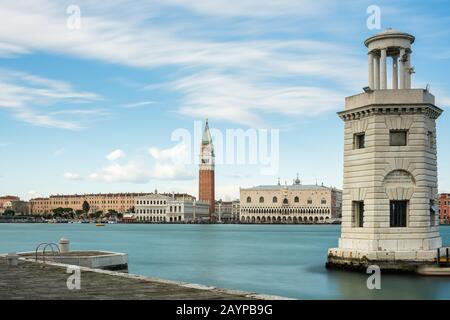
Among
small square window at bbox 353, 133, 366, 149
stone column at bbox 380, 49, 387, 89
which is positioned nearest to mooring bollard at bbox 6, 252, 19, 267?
small square window at bbox 353, 133, 366, 149

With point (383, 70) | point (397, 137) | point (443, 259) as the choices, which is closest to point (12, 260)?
point (397, 137)

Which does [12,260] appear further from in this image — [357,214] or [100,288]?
[357,214]

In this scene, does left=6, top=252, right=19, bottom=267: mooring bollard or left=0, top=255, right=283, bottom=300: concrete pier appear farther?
left=6, top=252, right=19, bottom=267: mooring bollard

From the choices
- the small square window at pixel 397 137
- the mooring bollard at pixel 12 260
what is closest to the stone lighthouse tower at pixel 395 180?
the small square window at pixel 397 137

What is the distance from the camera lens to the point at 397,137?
31891 millimetres

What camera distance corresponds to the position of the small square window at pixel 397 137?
31812 mm

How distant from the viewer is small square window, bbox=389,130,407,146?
31812mm

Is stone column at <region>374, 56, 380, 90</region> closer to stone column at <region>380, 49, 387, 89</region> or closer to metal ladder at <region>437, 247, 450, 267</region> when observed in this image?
stone column at <region>380, 49, 387, 89</region>

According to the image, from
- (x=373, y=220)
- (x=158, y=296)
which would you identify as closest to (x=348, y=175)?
(x=373, y=220)
